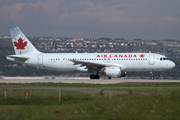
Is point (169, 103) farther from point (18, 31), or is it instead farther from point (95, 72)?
point (18, 31)

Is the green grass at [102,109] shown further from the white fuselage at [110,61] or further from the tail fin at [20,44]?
the tail fin at [20,44]

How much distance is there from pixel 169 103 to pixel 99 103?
5.84 metres

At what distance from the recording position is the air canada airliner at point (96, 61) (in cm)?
5128

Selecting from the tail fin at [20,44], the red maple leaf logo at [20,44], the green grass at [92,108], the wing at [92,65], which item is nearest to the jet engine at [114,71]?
the wing at [92,65]

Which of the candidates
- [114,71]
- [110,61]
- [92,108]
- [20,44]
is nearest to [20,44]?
[20,44]

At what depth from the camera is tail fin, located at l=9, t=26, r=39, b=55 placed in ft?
185

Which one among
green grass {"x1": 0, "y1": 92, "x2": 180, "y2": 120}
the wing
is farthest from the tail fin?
green grass {"x1": 0, "y1": 92, "x2": 180, "y2": 120}

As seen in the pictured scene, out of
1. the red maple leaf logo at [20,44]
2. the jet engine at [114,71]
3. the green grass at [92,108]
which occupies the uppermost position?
the red maple leaf logo at [20,44]

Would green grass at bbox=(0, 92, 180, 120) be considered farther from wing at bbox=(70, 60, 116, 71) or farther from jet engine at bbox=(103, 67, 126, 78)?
wing at bbox=(70, 60, 116, 71)

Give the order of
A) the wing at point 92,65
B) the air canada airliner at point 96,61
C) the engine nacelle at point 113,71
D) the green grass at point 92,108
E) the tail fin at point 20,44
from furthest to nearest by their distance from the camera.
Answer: the tail fin at point 20,44, the air canada airliner at point 96,61, the wing at point 92,65, the engine nacelle at point 113,71, the green grass at point 92,108

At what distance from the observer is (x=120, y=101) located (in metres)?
25.5

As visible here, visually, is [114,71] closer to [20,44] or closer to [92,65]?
[92,65]

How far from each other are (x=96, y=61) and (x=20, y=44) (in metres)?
14.6

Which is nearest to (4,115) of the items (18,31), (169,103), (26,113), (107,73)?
(26,113)
